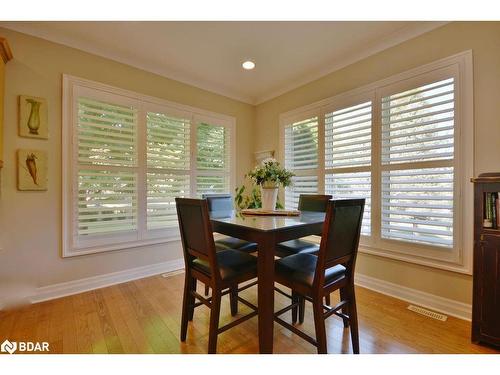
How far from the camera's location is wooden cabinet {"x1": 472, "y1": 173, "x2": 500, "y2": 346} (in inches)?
61.2

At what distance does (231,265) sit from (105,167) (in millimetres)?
1964

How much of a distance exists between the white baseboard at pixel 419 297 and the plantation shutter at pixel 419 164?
1.61ft

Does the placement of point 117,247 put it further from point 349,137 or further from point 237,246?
point 349,137

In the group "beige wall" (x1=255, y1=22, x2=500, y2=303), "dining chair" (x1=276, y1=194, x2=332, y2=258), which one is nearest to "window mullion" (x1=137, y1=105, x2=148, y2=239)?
"dining chair" (x1=276, y1=194, x2=332, y2=258)

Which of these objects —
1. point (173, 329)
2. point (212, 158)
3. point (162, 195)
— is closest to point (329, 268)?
point (173, 329)

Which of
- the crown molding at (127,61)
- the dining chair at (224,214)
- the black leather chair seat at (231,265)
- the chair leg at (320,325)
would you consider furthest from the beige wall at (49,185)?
the chair leg at (320,325)

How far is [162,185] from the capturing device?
10.0 feet

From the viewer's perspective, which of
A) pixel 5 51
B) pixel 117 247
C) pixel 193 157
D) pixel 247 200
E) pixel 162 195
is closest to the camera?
pixel 5 51

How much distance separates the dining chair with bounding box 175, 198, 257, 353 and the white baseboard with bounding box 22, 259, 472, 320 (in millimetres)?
1370

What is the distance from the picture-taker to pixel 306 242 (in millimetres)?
2244

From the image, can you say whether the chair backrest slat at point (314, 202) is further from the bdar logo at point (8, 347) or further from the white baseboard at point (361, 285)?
the bdar logo at point (8, 347)

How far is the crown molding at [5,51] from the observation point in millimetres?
1923
